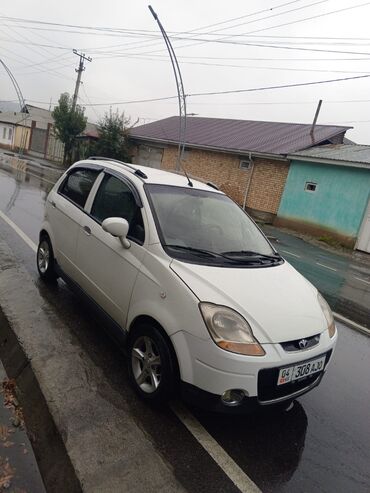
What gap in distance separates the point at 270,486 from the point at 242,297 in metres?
1.19

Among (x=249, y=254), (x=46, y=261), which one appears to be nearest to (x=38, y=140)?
(x=46, y=261)

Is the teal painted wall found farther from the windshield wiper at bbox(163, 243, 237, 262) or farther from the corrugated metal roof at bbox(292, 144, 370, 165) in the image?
the windshield wiper at bbox(163, 243, 237, 262)

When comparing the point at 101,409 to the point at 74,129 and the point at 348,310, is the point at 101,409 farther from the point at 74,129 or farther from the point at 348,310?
the point at 74,129

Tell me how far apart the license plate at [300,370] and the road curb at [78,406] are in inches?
36.7

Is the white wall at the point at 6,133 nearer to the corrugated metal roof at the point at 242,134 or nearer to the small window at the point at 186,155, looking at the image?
the corrugated metal roof at the point at 242,134

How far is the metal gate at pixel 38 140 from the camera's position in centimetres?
4109

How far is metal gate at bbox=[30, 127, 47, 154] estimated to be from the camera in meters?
41.1

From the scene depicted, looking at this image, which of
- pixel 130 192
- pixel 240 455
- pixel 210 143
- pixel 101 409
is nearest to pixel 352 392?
pixel 240 455

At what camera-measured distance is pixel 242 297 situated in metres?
2.72

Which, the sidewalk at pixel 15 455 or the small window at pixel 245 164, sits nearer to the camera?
the sidewalk at pixel 15 455

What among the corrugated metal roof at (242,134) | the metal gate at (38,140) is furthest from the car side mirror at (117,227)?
the metal gate at (38,140)

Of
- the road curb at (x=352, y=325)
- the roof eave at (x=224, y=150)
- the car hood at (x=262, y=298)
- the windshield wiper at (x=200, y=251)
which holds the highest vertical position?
the roof eave at (x=224, y=150)

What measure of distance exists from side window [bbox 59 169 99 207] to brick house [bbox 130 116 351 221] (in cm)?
1546

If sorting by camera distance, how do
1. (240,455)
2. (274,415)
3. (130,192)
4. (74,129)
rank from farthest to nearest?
(74,129) → (130,192) → (274,415) → (240,455)
